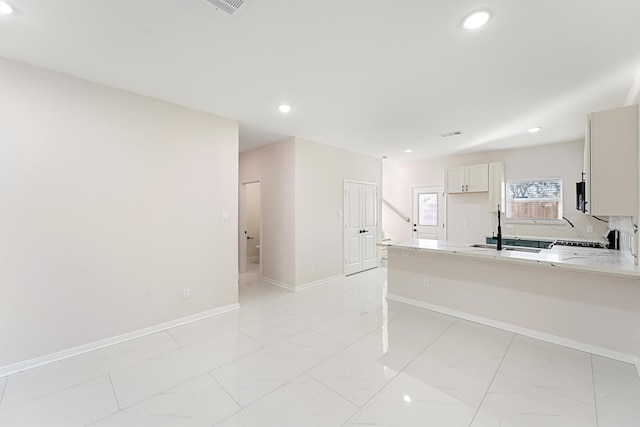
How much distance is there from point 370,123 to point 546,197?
399 centimetres

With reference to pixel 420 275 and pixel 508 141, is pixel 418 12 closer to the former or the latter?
pixel 420 275

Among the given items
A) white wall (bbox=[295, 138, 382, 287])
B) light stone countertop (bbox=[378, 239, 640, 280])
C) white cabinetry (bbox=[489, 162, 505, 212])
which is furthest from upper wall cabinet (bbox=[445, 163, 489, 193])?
light stone countertop (bbox=[378, 239, 640, 280])

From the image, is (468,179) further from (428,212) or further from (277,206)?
(277,206)

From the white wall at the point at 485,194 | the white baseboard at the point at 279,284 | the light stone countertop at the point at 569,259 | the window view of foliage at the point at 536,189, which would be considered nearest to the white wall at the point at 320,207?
the white baseboard at the point at 279,284

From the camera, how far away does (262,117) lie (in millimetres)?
3697

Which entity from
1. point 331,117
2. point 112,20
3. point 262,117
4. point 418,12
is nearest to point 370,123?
point 331,117

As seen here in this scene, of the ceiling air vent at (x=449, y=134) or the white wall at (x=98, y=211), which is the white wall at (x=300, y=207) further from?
the ceiling air vent at (x=449, y=134)

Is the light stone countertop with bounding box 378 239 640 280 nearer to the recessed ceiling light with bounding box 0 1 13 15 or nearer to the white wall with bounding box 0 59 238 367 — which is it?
the white wall with bounding box 0 59 238 367

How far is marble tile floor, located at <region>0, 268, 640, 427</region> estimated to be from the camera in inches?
70.9

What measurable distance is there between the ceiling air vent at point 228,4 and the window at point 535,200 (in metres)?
5.98

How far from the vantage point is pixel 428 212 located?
7000 mm

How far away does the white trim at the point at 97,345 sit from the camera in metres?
2.33

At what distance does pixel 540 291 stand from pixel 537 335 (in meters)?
0.47

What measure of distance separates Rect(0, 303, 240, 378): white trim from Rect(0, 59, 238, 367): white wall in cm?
5
